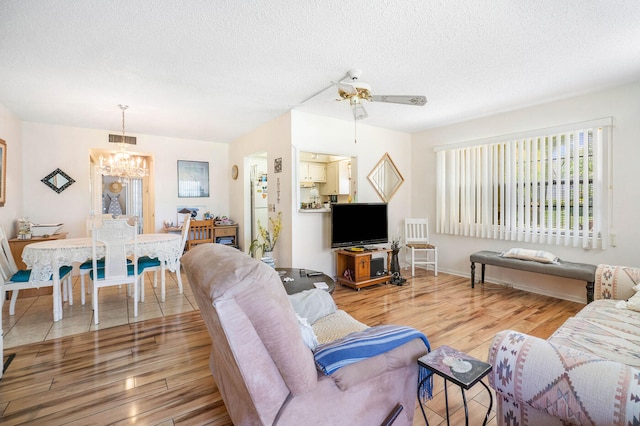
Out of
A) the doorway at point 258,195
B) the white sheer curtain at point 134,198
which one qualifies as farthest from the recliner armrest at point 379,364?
the white sheer curtain at point 134,198

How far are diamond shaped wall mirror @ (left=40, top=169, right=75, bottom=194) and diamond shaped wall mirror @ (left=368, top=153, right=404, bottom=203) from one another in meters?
5.06

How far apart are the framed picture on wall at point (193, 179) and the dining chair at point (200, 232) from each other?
75cm

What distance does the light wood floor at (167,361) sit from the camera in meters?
1.73

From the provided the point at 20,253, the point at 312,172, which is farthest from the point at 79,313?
the point at 312,172

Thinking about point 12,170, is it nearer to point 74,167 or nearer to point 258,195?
point 74,167

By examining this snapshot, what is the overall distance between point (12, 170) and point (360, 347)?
5509 mm

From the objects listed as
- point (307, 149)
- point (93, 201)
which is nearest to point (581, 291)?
point (307, 149)

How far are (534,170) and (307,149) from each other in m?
3.11

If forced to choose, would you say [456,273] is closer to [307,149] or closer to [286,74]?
[307,149]

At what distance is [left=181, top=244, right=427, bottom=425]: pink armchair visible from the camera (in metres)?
1.04

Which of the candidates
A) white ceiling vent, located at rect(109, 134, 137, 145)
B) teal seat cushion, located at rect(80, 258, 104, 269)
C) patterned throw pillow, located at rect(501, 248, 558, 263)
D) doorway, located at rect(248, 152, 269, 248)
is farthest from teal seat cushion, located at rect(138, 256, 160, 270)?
patterned throw pillow, located at rect(501, 248, 558, 263)

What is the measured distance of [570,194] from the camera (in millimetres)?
3701

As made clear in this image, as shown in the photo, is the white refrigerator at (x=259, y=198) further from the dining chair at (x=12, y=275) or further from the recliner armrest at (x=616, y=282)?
the recliner armrest at (x=616, y=282)

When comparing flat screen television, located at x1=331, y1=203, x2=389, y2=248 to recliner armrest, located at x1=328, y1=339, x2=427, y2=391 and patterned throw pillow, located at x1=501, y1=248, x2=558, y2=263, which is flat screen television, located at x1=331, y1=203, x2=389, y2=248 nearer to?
patterned throw pillow, located at x1=501, y1=248, x2=558, y2=263
